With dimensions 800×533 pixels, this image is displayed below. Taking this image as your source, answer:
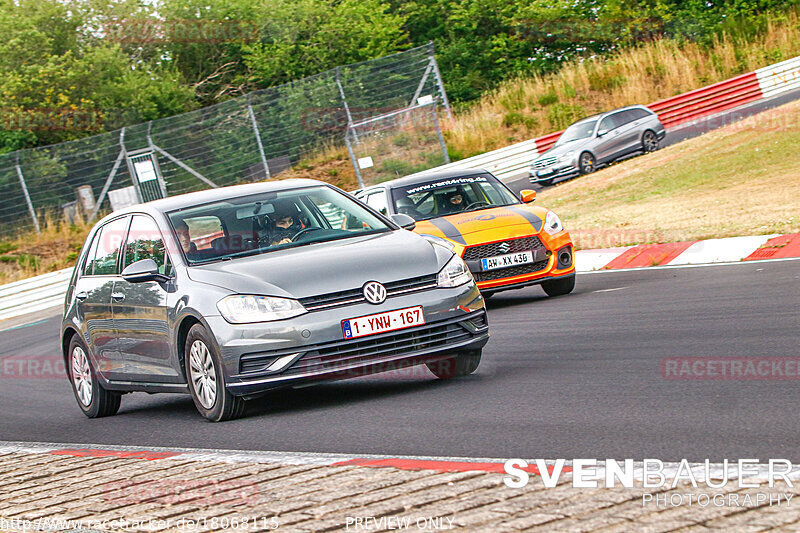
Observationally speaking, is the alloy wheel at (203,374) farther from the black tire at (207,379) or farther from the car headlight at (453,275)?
the car headlight at (453,275)

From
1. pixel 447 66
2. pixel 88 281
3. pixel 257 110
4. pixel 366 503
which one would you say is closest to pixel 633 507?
pixel 366 503

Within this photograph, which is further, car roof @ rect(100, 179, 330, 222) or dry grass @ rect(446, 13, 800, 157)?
dry grass @ rect(446, 13, 800, 157)

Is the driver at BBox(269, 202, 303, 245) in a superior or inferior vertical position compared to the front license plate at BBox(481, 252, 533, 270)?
superior

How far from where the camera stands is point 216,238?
829 cm

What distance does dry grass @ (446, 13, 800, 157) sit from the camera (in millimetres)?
39031

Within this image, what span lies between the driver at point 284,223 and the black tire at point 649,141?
22.7 metres

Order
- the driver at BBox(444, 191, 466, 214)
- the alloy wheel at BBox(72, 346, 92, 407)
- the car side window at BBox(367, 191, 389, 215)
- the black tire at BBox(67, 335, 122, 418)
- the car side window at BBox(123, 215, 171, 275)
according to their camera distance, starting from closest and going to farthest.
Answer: the car side window at BBox(123, 215, 171, 275) → the black tire at BBox(67, 335, 122, 418) → the alloy wheel at BBox(72, 346, 92, 407) → the driver at BBox(444, 191, 466, 214) → the car side window at BBox(367, 191, 389, 215)

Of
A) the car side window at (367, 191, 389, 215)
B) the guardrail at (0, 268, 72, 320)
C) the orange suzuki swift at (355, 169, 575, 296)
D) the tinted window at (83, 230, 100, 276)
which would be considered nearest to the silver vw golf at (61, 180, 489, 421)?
the tinted window at (83, 230, 100, 276)

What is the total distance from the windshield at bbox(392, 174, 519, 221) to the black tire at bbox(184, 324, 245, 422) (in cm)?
585

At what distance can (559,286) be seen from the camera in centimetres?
1265

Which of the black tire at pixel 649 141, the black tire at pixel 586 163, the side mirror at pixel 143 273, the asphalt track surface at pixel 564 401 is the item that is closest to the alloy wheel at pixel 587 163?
the black tire at pixel 586 163

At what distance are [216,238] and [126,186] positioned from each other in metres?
25.6

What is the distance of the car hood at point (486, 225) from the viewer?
12039 mm

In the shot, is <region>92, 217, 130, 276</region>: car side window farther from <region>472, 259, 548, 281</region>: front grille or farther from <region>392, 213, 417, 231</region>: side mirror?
<region>472, 259, 548, 281</region>: front grille
